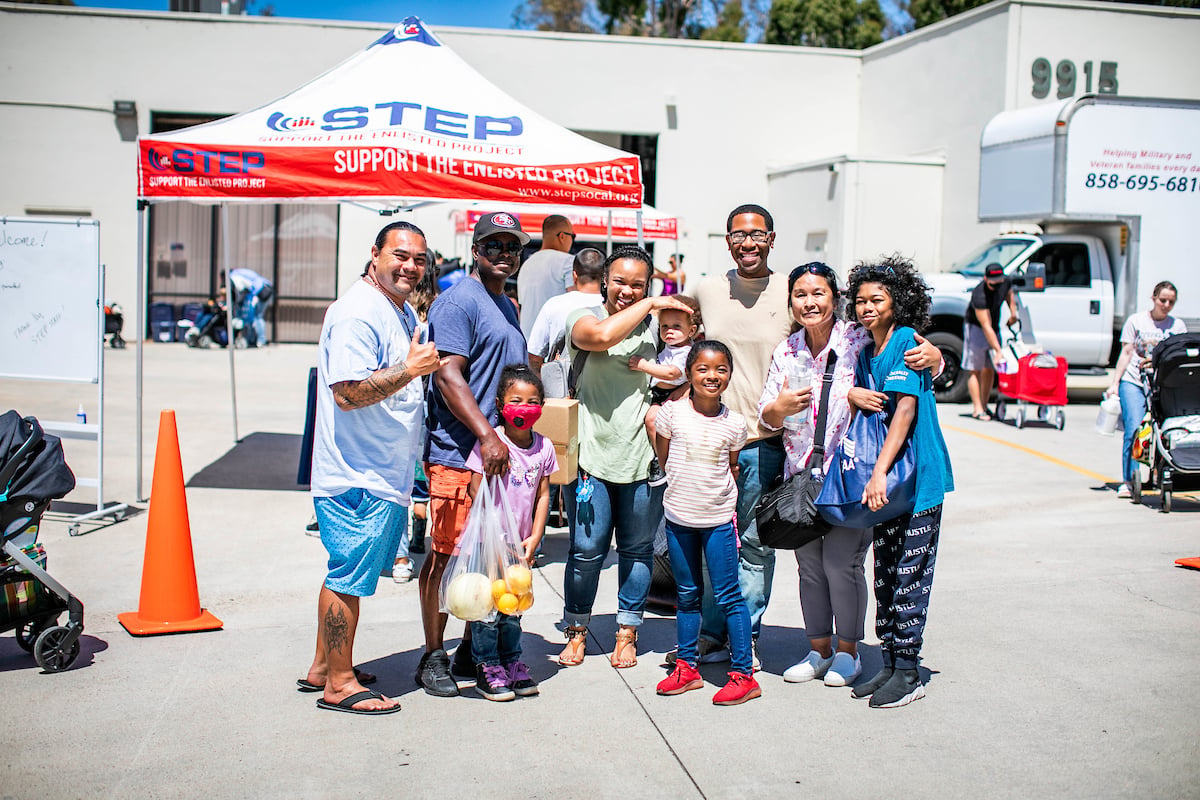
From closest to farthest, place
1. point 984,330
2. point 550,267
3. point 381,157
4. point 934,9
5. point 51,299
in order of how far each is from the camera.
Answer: point 381,157
point 51,299
point 550,267
point 984,330
point 934,9

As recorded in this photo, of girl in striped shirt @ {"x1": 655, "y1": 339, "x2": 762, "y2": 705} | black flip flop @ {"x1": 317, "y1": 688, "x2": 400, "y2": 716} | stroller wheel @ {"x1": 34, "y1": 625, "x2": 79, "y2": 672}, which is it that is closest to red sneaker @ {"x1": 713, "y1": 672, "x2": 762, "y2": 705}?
girl in striped shirt @ {"x1": 655, "y1": 339, "x2": 762, "y2": 705}

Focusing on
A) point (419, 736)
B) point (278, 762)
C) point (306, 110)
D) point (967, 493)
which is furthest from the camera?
point (967, 493)

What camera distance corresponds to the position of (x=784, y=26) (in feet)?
126

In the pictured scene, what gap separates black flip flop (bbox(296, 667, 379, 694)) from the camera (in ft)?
15.1

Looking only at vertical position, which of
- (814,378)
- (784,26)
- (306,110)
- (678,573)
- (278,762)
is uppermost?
(784,26)

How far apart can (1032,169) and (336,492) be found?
12.8 meters

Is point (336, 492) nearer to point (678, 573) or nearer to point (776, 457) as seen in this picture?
point (678, 573)

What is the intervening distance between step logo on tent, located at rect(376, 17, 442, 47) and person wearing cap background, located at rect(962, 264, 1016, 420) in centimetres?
723

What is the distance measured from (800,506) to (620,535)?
0.87m

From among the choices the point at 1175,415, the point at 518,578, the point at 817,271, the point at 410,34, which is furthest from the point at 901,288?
the point at 410,34

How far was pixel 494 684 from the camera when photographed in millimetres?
4559

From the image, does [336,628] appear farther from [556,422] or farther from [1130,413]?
[1130,413]

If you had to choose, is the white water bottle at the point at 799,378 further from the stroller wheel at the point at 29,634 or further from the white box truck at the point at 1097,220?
the white box truck at the point at 1097,220

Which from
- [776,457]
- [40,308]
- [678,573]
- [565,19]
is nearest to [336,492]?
[678,573]
